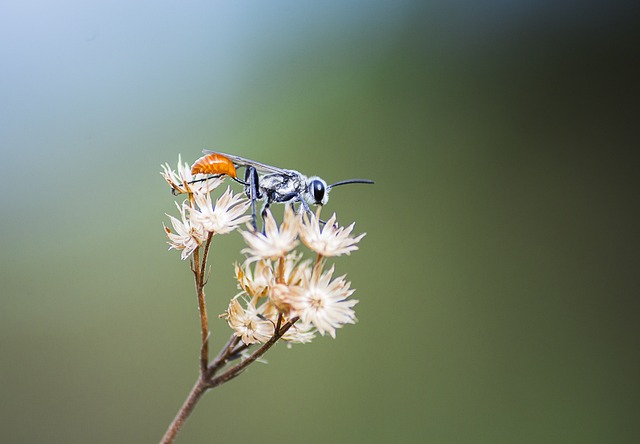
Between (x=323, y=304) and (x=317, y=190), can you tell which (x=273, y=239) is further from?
(x=317, y=190)

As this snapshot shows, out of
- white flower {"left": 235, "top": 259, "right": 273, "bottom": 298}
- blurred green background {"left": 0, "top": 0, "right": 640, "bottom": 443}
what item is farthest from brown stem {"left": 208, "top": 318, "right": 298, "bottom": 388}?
blurred green background {"left": 0, "top": 0, "right": 640, "bottom": 443}

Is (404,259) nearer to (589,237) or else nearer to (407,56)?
(589,237)

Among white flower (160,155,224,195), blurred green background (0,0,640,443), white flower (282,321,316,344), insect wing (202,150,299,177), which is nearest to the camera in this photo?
white flower (282,321,316,344)

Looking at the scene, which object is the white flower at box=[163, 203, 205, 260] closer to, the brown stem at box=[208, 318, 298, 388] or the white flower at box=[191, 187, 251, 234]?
the white flower at box=[191, 187, 251, 234]

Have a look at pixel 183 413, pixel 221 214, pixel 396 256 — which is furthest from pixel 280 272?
pixel 396 256

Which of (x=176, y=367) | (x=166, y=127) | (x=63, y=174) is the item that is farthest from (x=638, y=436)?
(x=63, y=174)

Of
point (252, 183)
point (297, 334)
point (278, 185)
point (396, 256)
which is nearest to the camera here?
point (297, 334)

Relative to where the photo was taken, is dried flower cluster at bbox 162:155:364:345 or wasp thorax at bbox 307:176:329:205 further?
wasp thorax at bbox 307:176:329:205
